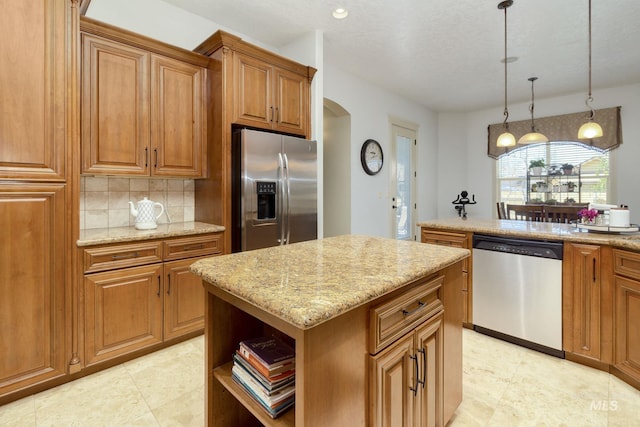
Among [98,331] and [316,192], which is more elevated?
[316,192]

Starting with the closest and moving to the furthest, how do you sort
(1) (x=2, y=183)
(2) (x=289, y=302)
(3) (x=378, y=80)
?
(2) (x=289, y=302), (1) (x=2, y=183), (3) (x=378, y=80)

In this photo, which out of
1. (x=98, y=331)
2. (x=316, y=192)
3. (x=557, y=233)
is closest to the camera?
(x=98, y=331)

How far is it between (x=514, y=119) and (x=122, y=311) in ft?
21.6

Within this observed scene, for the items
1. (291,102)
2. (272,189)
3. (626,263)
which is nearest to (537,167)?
(626,263)

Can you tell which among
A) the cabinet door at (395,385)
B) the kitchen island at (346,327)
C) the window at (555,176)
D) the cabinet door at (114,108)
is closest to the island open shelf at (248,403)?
the kitchen island at (346,327)

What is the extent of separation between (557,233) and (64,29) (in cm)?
337

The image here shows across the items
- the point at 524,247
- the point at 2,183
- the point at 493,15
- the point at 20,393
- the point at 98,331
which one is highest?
the point at 493,15

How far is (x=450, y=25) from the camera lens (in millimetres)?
3133

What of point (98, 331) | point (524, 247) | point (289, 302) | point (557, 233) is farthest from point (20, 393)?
point (557, 233)

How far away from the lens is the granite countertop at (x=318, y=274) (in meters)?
0.83

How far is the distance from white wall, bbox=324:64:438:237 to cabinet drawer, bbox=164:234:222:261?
229cm

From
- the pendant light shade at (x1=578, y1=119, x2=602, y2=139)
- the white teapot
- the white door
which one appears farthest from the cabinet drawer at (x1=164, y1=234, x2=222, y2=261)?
the white door

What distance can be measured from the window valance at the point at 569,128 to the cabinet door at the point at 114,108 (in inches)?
231

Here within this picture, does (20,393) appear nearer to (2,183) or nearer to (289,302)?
(2,183)
